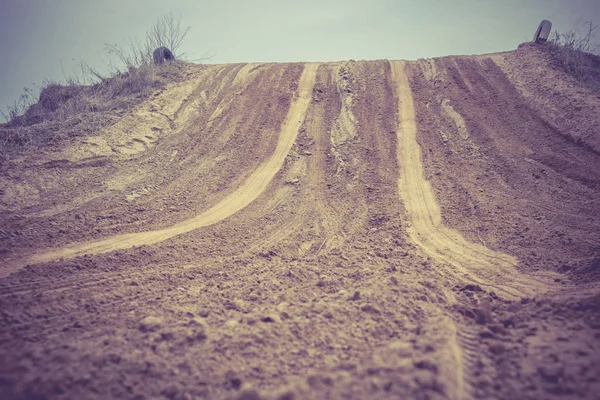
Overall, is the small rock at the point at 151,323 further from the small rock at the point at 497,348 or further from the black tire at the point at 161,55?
the black tire at the point at 161,55

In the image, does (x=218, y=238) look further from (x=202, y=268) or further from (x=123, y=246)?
(x=123, y=246)

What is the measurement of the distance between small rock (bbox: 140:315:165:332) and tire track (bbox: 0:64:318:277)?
219 centimetres

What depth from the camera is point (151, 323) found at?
3.19 metres

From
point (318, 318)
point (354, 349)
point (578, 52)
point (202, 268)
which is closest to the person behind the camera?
point (354, 349)

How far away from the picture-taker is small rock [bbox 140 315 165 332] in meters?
3.13

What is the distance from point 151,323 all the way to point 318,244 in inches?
112

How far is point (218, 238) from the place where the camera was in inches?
211

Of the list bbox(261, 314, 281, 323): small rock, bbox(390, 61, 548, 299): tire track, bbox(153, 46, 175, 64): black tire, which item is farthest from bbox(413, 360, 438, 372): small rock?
bbox(153, 46, 175, 64): black tire

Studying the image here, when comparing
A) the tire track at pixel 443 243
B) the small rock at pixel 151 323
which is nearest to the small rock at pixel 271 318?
the small rock at pixel 151 323

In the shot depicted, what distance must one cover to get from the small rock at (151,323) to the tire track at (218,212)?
219cm

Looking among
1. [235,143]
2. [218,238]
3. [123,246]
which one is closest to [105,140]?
[235,143]

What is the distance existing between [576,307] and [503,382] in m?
1.36

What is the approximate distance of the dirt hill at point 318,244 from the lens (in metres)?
2.58

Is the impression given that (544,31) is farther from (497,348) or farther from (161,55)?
(161,55)
